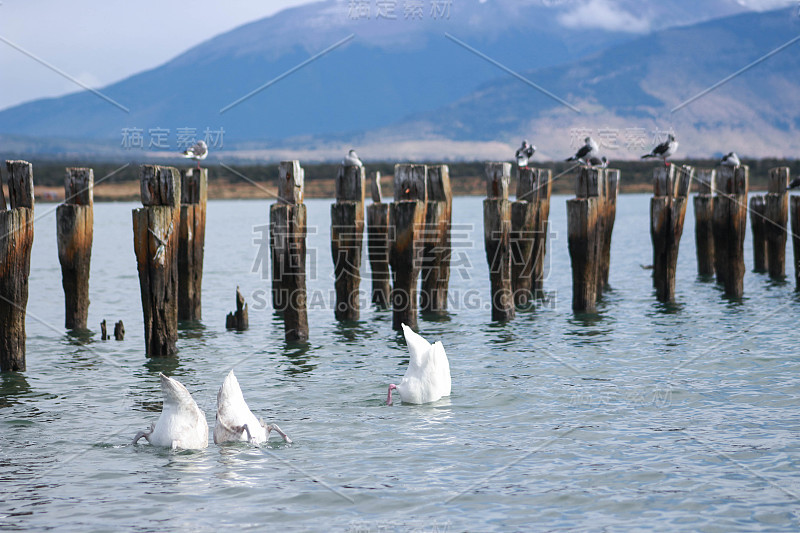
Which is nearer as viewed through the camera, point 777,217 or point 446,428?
point 446,428

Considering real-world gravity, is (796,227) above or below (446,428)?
above

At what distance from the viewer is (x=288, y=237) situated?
605 inches

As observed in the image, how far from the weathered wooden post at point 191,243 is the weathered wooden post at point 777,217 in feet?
46.1

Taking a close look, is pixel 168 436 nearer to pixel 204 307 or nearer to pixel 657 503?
pixel 657 503

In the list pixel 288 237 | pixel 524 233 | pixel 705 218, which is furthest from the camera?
pixel 705 218

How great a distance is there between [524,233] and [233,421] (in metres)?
9.36

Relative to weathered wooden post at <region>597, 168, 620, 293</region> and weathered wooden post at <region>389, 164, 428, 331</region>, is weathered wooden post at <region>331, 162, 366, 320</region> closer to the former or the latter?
weathered wooden post at <region>389, 164, 428, 331</region>

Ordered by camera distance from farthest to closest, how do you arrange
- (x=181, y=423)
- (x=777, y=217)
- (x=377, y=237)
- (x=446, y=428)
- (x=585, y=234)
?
(x=777, y=217) < (x=377, y=237) < (x=585, y=234) < (x=446, y=428) < (x=181, y=423)

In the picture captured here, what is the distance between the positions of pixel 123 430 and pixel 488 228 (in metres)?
8.27

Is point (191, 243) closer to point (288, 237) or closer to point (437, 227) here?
point (288, 237)

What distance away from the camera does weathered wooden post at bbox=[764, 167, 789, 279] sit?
927 inches

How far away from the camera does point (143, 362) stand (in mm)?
15539

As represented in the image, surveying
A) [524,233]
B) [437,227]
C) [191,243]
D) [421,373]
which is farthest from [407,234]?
[191,243]

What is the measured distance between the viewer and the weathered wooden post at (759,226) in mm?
24656
